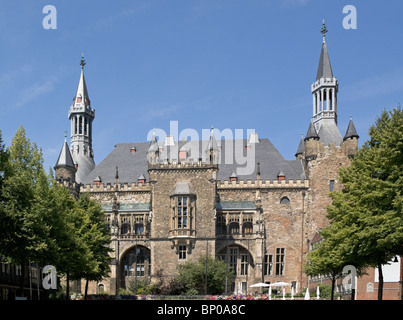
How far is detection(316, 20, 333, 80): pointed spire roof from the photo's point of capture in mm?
80125

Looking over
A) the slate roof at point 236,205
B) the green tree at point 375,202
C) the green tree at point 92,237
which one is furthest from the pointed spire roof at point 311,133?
the green tree at point 375,202

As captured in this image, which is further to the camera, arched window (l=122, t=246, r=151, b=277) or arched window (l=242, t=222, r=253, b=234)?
arched window (l=122, t=246, r=151, b=277)

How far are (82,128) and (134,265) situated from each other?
27145 mm

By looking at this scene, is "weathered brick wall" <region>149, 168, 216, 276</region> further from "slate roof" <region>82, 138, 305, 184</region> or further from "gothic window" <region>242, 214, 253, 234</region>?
"gothic window" <region>242, 214, 253, 234</region>

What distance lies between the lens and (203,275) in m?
60.3

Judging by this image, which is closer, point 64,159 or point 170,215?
point 170,215

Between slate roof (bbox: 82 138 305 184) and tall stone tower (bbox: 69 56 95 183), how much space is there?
4.92 m

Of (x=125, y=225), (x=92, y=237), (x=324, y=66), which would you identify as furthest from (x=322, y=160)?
(x=92, y=237)

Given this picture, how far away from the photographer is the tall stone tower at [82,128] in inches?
3302

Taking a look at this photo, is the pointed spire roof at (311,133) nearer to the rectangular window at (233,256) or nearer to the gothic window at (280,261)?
the gothic window at (280,261)

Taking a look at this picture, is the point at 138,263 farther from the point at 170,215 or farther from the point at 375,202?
the point at 375,202

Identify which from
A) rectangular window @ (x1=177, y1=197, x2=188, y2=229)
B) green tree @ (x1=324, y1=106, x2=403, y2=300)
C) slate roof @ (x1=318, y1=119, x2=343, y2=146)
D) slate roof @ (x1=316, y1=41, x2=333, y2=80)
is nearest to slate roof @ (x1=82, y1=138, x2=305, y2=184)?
slate roof @ (x1=318, y1=119, x2=343, y2=146)

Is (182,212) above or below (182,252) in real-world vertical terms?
above

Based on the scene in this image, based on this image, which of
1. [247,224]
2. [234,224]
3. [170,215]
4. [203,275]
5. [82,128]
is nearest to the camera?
[203,275]
